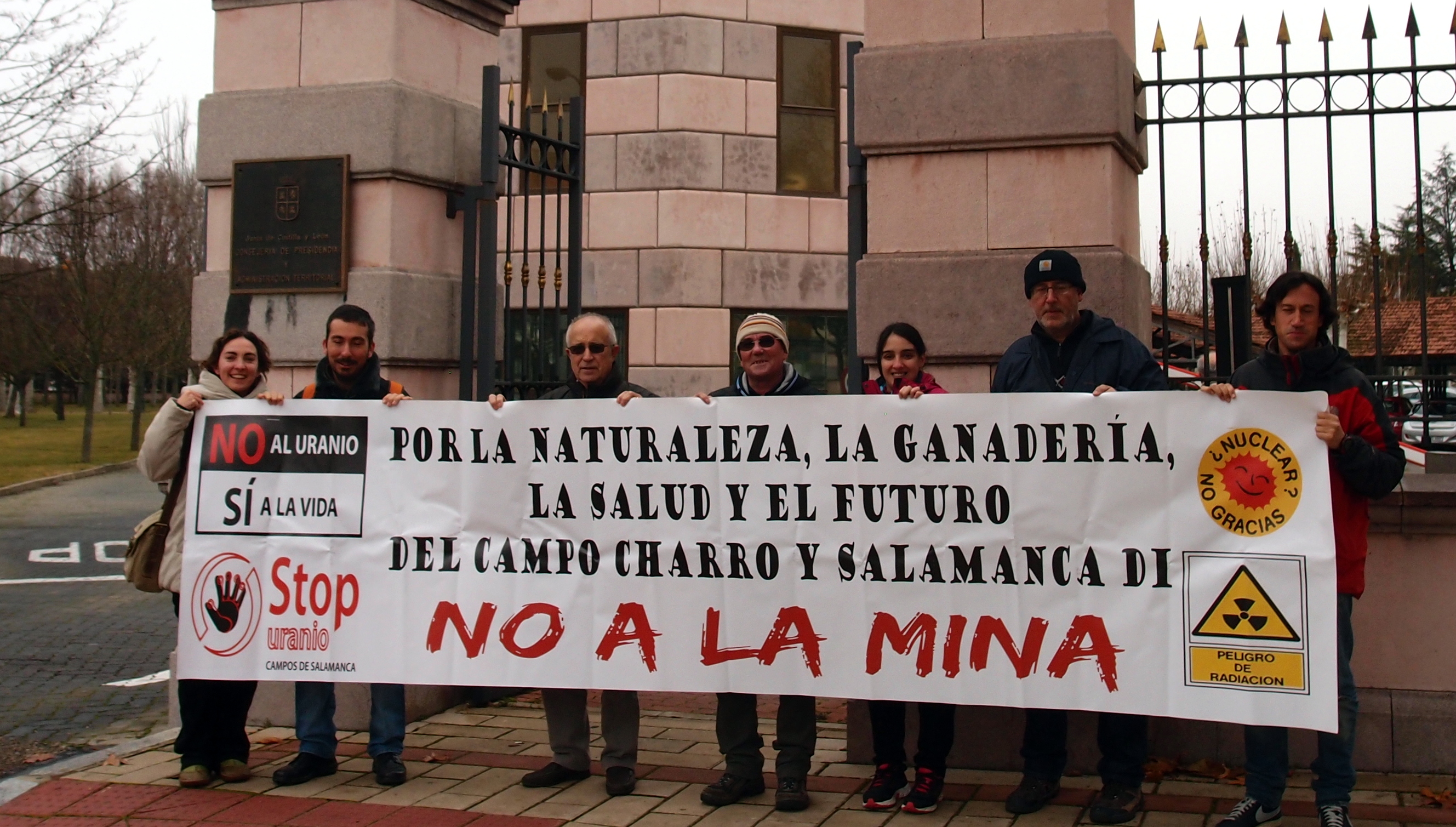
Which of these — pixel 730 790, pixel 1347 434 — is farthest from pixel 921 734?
pixel 1347 434

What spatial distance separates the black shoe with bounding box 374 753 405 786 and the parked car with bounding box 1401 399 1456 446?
170 inches

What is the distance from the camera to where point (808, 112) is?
57.6 feet

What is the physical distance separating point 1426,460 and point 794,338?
12.0 m

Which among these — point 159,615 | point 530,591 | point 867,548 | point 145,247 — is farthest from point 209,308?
point 145,247

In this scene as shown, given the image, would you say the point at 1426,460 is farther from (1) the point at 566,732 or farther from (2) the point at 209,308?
(2) the point at 209,308

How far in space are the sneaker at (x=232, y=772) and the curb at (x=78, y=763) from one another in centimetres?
48

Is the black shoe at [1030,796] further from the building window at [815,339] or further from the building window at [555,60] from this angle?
the building window at [555,60]

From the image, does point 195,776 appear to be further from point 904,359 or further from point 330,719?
point 904,359

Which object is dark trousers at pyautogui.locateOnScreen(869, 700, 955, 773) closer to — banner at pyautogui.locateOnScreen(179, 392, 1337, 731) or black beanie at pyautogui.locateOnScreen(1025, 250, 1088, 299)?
banner at pyautogui.locateOnScreen(179, 392, 1337, 731)

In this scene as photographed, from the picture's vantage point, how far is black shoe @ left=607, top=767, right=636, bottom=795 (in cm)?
534

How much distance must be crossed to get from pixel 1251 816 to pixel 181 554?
4324mm

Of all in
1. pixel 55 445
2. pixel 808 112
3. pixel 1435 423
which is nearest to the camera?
pixel 1435 423

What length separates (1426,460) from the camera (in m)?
5.72

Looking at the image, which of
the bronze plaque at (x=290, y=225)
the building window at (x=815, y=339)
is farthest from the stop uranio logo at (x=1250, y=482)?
the building window at (x=815, y=339)
